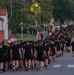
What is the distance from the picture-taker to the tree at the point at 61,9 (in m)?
116

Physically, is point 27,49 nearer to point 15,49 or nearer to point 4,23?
point 15,49

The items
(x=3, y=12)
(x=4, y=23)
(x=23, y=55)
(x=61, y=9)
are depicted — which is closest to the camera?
(x=23, y=55)

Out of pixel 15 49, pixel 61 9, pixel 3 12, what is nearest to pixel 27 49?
pixel 15 49

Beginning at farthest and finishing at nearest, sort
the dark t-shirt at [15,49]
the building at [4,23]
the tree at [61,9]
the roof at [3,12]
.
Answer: the tree at [61,9]
the building at [4,23]
the roof at [3,12]
the dark t-shirt at [15,49]

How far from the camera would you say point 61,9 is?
11625 centimetres

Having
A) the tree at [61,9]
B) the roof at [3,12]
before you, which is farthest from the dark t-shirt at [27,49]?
the tree at [61,9]

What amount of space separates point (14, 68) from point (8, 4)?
1958 inches

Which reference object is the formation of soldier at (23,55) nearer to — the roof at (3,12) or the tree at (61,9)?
the roof at (3,12)

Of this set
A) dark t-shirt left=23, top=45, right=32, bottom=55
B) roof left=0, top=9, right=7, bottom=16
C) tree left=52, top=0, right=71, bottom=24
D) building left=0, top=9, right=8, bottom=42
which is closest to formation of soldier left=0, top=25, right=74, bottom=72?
dark t-shirt left=23, top=45, right=32, bottom=55

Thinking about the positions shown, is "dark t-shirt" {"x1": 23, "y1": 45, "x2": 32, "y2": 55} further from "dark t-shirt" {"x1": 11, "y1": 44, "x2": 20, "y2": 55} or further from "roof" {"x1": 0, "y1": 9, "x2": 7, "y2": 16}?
"roof" {"x1": 0, "y1": 9, "x2": 7, "y2": 16}

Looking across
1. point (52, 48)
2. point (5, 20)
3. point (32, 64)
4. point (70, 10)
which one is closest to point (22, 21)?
point (5, 20)

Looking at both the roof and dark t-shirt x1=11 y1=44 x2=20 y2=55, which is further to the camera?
the roof

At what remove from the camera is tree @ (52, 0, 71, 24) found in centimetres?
11588

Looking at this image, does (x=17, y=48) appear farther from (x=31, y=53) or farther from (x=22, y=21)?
(x=22, y=21)
